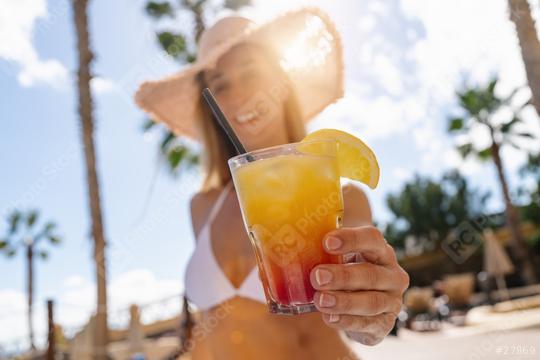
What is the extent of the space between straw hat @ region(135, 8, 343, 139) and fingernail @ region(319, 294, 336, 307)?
4.89ft

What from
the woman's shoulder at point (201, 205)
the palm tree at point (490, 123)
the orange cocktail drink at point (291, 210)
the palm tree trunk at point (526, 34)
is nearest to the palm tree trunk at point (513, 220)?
the palm tree at point (490, 123)

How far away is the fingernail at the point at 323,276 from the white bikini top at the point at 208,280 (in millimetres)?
868

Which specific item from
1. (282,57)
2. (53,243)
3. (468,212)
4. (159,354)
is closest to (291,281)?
(282,57)

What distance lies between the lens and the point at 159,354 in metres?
9.40

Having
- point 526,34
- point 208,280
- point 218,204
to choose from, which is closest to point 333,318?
point 208,280

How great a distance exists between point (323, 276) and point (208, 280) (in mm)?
1077

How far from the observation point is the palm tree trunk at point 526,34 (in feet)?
10.9

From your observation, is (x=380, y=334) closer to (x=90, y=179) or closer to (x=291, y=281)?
(x=291, y=281)

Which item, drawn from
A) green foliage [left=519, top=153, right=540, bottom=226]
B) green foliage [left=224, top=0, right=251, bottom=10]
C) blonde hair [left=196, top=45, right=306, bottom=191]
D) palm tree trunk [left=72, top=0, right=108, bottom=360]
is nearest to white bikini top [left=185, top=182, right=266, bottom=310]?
blonde hair [left=196, top=45, right=306, bottom=191]

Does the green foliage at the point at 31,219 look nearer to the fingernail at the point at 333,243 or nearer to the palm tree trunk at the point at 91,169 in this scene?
the palm tree trunk at the point at 91,169

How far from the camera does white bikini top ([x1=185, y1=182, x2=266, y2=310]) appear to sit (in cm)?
186

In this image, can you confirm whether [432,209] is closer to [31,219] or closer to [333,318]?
[31,219]

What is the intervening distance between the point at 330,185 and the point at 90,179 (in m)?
8.41

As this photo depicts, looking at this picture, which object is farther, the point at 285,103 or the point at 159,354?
the point at 159,354
